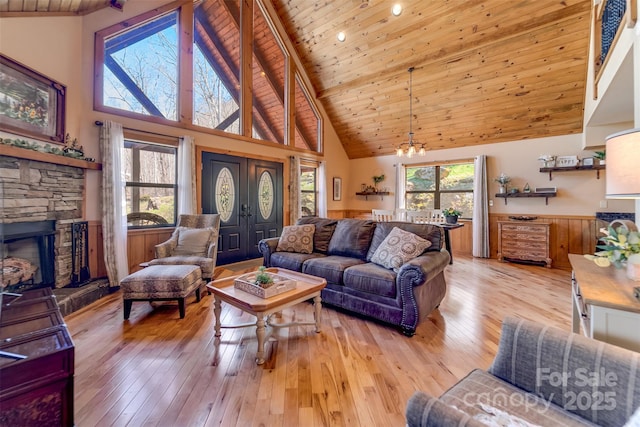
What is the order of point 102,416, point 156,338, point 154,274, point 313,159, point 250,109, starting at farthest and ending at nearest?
1. point 313,159
2. point 250,109
3. point 154,274
4. point 156,338
5. point 102,416

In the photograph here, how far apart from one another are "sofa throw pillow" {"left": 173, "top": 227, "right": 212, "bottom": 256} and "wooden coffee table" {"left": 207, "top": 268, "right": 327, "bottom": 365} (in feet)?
4.33

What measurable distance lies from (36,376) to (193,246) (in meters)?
2.48

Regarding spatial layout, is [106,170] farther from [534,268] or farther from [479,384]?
[534,268]

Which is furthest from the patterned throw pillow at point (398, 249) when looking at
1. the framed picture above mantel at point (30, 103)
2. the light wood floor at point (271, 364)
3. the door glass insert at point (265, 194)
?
the framed picture above mantel at point (30, 103)

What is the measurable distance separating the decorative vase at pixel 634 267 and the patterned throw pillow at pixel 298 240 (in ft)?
9.07

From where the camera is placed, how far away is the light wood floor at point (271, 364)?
5.07 ft

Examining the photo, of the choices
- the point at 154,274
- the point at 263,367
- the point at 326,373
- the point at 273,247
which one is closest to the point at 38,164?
the point at 154,274

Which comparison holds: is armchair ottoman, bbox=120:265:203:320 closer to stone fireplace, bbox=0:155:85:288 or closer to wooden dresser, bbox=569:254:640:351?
stone fireplace, bbox=0:155:85:288

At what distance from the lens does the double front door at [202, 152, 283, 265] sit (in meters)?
4.84

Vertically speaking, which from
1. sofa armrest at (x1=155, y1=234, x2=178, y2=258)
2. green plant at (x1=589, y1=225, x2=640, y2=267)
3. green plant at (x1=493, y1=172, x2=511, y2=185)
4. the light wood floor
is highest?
green plant at (x1=493, y1=172, x2=511, y2=185)

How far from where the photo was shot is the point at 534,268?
4.79 metres

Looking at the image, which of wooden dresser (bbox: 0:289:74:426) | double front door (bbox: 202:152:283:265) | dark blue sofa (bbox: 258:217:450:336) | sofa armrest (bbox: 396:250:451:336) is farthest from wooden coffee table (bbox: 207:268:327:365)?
double front door (bbox: 202:152:283:265)

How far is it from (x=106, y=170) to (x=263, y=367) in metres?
3.26

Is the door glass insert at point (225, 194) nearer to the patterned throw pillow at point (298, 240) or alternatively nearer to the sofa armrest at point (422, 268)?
the patterned throw pillow at point (298, 240)
